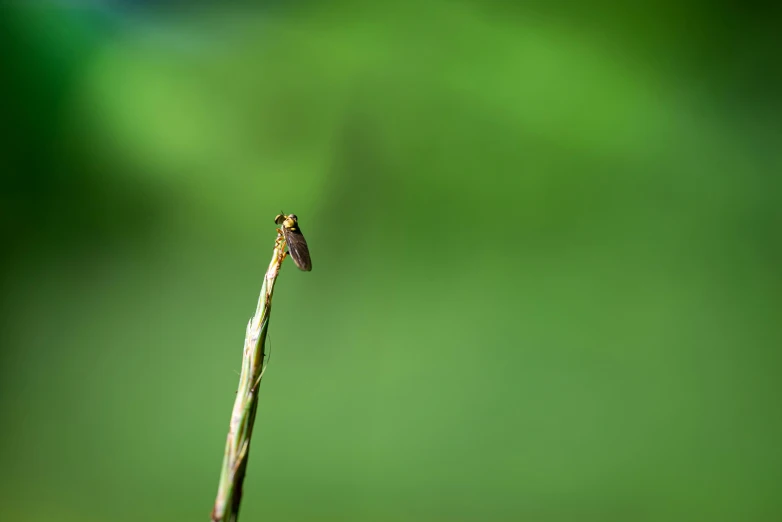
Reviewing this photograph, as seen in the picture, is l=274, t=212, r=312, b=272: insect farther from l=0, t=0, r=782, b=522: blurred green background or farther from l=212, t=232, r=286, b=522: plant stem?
l=0, t=0, r=782, b=522: blurred green background

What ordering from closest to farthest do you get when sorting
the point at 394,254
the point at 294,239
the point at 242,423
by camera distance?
the point at 242,423
the point at 294,239
the point at 394,254

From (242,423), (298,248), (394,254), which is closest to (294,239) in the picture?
(298,248)

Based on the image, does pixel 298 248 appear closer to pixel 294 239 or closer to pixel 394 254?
pixel 294 239

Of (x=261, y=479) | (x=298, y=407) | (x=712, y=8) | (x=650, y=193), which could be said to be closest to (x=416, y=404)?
(x=298, y=407)

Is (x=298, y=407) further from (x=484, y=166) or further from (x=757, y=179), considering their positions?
(x=757, y=179)

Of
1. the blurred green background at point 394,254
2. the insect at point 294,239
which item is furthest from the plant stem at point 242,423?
the blurred green background at point 394,254
